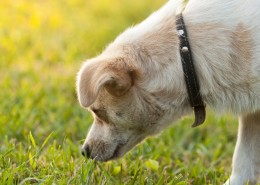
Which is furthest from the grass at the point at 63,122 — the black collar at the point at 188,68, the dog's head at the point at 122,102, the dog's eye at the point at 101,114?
the black collar at the point at 188,68

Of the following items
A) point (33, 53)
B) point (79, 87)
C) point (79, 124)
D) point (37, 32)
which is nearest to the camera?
point (79, 87)

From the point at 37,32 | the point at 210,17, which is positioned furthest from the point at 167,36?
the point at 37,32

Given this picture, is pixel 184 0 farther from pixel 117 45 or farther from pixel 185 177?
pixel 185 177

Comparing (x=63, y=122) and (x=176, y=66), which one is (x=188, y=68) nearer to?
(x=176, y=66)

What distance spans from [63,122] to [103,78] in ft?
6.92

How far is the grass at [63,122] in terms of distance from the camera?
159 inches

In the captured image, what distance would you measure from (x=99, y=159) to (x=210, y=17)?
1.24 m

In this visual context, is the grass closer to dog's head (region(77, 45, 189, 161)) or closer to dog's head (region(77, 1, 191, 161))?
dog's head (region(77, 45, 189, 161))

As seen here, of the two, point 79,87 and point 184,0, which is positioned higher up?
point 184,0

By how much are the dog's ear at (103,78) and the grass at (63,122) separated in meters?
0.54

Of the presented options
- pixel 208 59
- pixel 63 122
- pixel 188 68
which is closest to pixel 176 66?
pixel 188 68

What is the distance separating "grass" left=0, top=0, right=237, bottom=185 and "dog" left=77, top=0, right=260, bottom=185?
41cm

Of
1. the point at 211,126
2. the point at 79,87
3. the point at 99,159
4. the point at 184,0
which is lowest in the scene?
the point at 211,126

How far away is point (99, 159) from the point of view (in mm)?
4172
